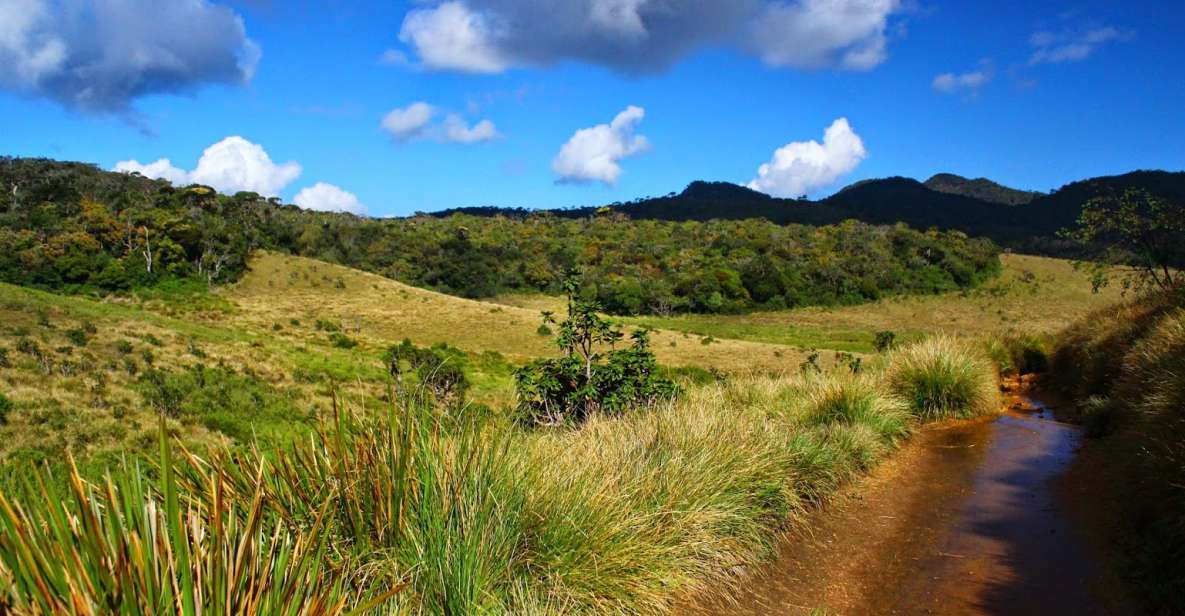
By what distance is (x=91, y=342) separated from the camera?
3066 cm

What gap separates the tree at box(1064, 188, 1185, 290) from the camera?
1523cm

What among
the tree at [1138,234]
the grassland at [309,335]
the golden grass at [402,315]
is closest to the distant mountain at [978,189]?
the grassland at [309,335]

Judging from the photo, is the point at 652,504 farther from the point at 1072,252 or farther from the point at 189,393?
the point at 1072,252

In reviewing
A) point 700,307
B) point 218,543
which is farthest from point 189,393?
point 700,307

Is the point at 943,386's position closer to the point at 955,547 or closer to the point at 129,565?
the point at 955,547

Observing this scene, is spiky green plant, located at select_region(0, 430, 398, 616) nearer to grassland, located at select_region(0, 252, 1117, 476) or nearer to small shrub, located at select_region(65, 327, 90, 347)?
grassland, located at select_region(0, 252, 1117, 476)

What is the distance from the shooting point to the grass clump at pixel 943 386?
9.74m

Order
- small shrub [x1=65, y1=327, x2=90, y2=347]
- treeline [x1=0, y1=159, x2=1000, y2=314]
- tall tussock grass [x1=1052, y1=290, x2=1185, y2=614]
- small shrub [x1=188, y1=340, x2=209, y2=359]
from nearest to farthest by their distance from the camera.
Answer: tall tussock grass [x1=1052, y1=290, x2=1185, y2=614] → small shrub [x1=65, y1=327, x2=90, y2=347] → small shrub [x1=188, y1=340, x2=209, y2=359] → treeline [x1=0, y1=159, x2=1000, y2=314]

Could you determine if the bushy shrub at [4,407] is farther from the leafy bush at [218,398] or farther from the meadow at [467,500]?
the meadow at [467,500]

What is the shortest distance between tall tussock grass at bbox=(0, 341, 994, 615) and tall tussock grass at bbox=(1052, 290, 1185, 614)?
7.32 feet

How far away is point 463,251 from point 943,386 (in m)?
81.1

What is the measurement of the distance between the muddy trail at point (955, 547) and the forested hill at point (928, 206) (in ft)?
308

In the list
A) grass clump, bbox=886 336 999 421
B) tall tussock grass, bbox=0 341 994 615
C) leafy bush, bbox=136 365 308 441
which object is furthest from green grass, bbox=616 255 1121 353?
tall tussock grass, bbox=0 341 994 615

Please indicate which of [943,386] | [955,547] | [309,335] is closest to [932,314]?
[309,335]
